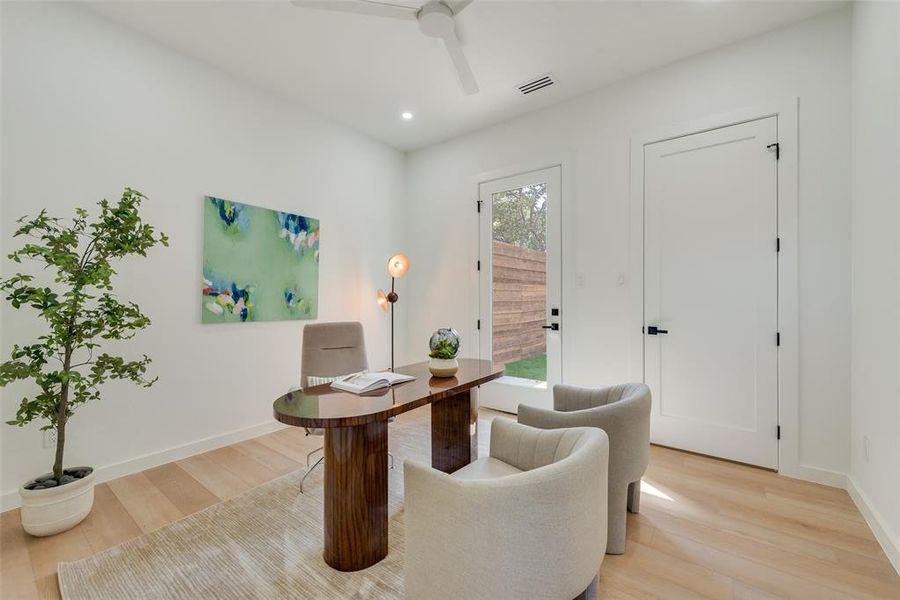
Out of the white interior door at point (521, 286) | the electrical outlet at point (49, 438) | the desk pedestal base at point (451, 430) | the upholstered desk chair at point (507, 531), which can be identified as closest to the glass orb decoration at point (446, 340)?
the desk pedestal base at point (451, 430)

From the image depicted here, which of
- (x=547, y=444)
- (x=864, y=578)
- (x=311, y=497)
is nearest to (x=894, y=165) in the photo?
(x=864, y=578)

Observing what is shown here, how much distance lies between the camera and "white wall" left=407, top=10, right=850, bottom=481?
94.7 inches

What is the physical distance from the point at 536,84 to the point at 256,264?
9.39ft

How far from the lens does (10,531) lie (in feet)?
6.43

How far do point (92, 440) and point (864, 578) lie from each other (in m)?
4.14

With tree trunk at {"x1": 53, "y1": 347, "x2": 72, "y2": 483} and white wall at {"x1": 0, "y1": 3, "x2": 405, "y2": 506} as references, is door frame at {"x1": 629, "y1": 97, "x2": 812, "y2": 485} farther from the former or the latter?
tree trunk at {"x1": 53, "y1": 347, "x2": 72, "y2": 483}

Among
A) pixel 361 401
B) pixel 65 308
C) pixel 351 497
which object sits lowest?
pixel 351 497

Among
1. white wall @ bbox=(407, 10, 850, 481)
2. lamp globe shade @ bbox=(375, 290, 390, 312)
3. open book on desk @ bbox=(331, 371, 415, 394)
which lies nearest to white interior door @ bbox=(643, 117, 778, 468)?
white wall @ bbox=(407, 10, 850, 481)

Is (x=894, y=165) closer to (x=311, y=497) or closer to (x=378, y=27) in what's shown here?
(x=378, y=27)

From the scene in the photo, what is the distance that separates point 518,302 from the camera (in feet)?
12.7

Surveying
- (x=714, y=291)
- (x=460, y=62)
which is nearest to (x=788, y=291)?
(x=714, y=291)

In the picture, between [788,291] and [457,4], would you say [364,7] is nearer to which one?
[457,4]

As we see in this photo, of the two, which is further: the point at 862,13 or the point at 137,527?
the point at 862,13

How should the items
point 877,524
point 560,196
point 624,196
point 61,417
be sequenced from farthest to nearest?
point 560,196 < point 624,196 < point 61,417 < point 877,524
